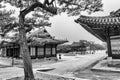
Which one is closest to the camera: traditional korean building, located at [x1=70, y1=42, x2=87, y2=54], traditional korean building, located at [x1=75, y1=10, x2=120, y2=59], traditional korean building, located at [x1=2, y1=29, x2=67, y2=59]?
traditional korean building, located at [x1=75, y1=10, x2=120, y2=59]

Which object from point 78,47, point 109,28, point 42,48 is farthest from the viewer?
point 78,47

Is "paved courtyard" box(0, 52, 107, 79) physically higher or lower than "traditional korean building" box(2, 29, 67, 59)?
lower

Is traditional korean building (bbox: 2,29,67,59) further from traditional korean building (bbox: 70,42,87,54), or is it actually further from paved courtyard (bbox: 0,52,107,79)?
traditional korean building (bbox: 70,42,87,54)

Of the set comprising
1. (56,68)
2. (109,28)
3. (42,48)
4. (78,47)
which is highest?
(109,28)

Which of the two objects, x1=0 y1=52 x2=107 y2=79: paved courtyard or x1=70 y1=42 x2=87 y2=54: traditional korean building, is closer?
x1=0 y1=52 x2=107 y2=79: paved courtyard

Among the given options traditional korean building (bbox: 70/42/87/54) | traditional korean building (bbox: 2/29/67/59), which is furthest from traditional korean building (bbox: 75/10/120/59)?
traditional korean building (bbox: 70/42/87/54)

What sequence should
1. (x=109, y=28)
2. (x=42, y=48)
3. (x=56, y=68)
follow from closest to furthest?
(x=109, y=28), (x=56, y=68), (x=42, y=48)

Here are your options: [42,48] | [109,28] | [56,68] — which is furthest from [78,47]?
[109,28]

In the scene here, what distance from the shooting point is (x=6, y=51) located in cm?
2028

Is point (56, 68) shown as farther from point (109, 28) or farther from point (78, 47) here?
point (78, 47)

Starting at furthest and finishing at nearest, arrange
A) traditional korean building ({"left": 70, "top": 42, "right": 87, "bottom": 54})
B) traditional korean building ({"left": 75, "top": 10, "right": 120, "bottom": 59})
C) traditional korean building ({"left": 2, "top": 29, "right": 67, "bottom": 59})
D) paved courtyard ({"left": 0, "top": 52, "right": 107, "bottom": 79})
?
traditional korean building ({"left": 70, "top": 42, "right": 87, "bottom": 54}), traditional korean building ({"left": 2, "top": 29, "right": 67, "bottom": 59}), paved courtyard ({"left": 0, "top": 52, "right": 107, "bottom": 79}), traditional korean building ({"left": 75, "top": 10, "right": 120, "bottom": 59})

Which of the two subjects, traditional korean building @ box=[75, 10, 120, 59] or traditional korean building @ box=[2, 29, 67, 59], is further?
traditional korean building @ box=[2, 29, 67, 59]

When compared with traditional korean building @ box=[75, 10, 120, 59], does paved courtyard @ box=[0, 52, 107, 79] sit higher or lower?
lower

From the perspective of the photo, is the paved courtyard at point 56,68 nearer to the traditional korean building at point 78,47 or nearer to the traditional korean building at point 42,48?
the traditional korean building at point 42,48
